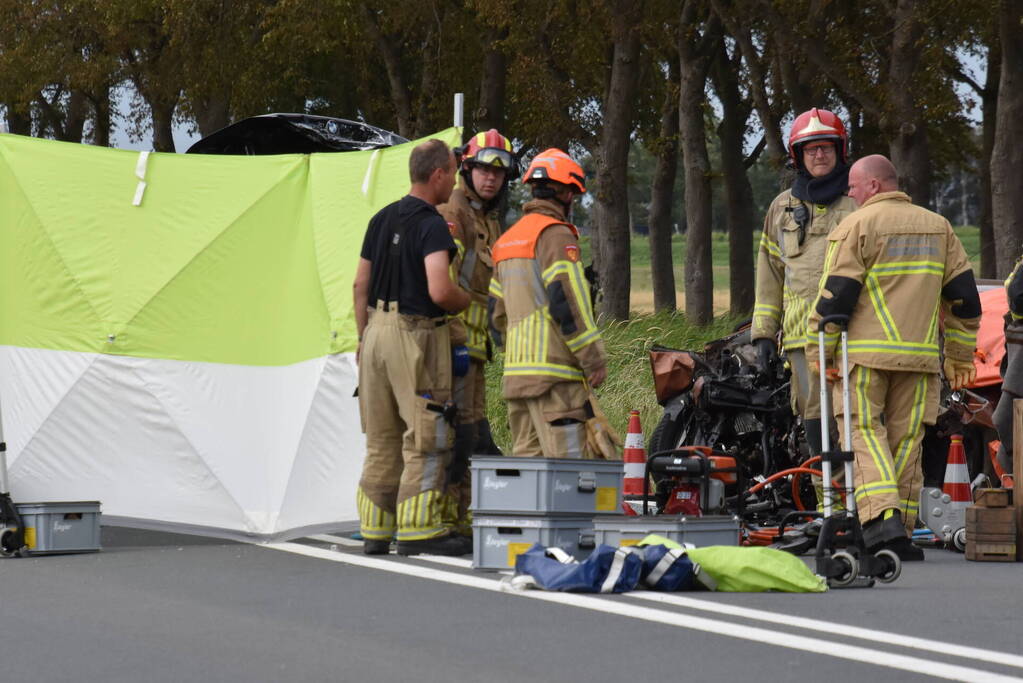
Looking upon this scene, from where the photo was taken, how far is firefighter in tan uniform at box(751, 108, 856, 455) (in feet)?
33.8

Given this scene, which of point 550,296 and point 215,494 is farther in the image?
point 215,494

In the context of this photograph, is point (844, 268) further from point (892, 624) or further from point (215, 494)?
point (215, 494)

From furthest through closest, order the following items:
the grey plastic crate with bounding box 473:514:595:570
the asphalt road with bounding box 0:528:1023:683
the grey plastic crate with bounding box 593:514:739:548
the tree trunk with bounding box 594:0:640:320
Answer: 1. the tree trunk with bounding box 594:0:640:320
2. the grey plastic crate with bounding box 473:514:595:570
3. the grey plastic crate with bounding box 593:514:739:548
4. the asphalt road with bounding box 0:528:1023:683

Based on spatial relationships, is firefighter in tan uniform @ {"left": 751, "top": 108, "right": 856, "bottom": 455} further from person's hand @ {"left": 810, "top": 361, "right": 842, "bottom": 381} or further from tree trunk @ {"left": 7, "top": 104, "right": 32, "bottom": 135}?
tree trunk @ {"left": 7, "top": 104, "right": 32, "bottom": 135}

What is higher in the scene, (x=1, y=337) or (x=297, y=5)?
(x=297, y=5)

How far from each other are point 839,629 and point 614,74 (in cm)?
1731

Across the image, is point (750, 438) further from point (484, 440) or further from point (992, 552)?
point (992, 552)

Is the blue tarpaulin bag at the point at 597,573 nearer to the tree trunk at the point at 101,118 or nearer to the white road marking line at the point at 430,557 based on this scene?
the white road marking line at the point at 430,557

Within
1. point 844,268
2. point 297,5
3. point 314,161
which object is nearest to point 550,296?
point 844,268

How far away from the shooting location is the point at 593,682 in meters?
5.82

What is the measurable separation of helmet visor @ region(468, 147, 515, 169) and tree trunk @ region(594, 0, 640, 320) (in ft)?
42.1

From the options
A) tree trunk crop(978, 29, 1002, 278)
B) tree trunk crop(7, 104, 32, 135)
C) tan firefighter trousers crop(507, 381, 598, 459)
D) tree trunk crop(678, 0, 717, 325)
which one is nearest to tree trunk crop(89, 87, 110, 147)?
tree trunk crop(7, 104, 32, 135)

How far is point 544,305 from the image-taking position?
9422 mm

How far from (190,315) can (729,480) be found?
3.49 m
